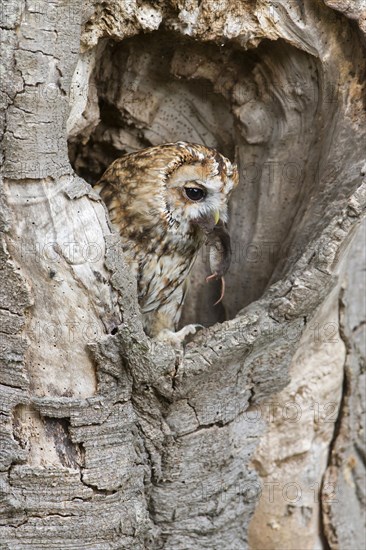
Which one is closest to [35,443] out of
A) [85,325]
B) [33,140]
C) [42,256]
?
[85,325]

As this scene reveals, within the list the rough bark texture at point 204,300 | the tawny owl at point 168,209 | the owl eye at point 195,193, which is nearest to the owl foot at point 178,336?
the tawny owl at point 168,209

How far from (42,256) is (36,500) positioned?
0.74m

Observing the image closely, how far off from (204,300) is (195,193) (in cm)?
75

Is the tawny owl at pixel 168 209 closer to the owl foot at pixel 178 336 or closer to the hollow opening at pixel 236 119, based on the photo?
the owl foot at pixel 178 336

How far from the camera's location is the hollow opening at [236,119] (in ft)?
9.00

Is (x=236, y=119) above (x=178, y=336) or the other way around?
above

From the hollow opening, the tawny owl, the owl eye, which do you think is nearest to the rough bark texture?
the hollow opening

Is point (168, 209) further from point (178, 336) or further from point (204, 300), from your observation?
point (204, 300)

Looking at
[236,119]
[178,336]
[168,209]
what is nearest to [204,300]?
[178,336]

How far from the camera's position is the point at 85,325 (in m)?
2.21

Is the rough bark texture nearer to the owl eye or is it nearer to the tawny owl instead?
the tawny owl

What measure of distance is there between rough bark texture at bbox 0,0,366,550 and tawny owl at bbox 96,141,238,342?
26 cm

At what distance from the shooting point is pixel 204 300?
128 inches

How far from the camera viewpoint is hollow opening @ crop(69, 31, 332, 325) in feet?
9.00
